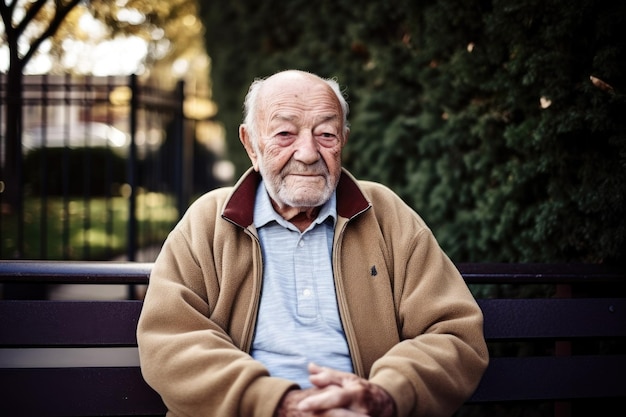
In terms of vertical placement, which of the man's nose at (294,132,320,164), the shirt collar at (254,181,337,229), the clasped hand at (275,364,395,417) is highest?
the man's nose at (294,132,320,164)

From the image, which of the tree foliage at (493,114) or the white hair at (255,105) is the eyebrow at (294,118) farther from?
the tree foliage at (493,114)

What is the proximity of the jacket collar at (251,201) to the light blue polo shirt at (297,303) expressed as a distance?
51 millimetres

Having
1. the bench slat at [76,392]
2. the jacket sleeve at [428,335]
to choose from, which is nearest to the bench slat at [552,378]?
the jacket sleeve at [428,335]

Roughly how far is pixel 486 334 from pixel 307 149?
1.03 metres

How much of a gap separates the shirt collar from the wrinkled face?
0.19 ft

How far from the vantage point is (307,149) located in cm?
236

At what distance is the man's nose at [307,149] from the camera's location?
2.35 m

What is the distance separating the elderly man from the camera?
198cm

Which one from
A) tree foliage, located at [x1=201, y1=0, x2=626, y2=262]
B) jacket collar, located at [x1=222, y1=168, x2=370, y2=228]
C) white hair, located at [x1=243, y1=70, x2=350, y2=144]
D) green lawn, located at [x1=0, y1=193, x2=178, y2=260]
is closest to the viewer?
jacket collar, located at [x1=222, y1=168, x2=370, y2=228]

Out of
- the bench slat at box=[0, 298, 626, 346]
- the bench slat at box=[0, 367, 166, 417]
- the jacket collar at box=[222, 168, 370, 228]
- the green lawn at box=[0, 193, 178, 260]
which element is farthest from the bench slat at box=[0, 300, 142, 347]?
the green lawn at box=[0, 193, 178, 260]

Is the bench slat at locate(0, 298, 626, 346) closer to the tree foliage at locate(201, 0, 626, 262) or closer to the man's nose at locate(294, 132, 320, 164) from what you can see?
the tree foliage at locate(201, 0, 626, 262)

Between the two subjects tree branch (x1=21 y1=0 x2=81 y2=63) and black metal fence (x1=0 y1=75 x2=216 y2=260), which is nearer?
tree branch (x1=21 y1=0 x2=81 y2=63)

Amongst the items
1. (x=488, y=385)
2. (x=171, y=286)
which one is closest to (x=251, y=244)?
(x=171, y=286)

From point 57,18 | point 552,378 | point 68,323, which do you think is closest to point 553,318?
point 552,378
